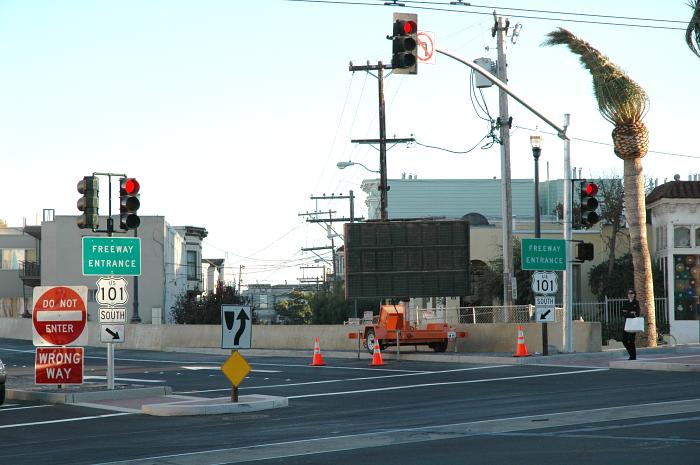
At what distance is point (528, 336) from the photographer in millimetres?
33688

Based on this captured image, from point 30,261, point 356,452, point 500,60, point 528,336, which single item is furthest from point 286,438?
point 30,261

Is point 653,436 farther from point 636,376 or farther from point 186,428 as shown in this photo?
point 636,376

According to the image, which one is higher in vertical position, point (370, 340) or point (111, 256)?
point (111, 256)

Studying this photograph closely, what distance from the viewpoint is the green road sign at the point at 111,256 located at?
21.6 m

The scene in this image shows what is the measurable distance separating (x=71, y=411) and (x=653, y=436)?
11018mm

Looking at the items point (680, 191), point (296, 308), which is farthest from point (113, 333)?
point (296, 308)

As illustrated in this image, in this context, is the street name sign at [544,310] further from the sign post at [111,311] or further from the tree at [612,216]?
the tree at [612,216]

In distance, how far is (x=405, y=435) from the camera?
14234 mm

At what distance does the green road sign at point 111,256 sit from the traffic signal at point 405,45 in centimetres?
639

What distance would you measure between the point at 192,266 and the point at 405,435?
79732mm

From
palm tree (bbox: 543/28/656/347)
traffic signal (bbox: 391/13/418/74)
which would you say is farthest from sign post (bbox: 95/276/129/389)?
palm tree (bbox: 543/28/656/347)

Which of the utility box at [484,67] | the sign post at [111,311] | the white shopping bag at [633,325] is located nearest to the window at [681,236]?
the utility box at [484,67]

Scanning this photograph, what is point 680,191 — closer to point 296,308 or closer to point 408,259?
point 408,259

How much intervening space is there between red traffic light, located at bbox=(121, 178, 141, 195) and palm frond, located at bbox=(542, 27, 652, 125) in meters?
16.6
